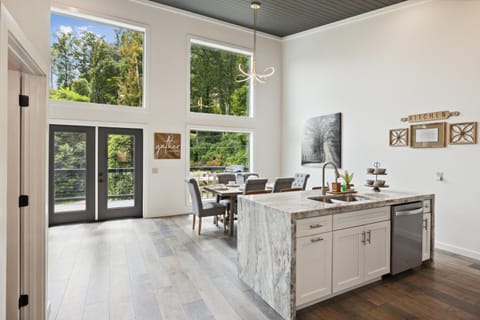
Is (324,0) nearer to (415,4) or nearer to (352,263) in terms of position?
(415,4)

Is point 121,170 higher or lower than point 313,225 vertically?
higher

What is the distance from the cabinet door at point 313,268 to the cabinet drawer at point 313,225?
44 millimetres

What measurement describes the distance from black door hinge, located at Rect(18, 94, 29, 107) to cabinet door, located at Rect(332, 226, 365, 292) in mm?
2855

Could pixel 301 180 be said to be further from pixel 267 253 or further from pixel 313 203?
pixel 267 253

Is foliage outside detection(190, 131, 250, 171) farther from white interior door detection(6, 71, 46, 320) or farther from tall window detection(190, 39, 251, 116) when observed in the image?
white interior door detection(6, 71, 46, 320)

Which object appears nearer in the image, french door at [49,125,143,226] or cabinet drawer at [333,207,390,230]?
cabinet drawer at [333,207,390,230]

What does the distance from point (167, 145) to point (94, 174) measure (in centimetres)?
163

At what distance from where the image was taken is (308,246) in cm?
237

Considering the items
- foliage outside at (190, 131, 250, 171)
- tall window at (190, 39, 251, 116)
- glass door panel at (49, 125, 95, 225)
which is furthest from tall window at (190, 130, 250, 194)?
glass door panel at (49, 125, 95, 225)

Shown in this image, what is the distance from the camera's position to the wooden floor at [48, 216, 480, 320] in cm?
243

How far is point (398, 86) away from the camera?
485 cm

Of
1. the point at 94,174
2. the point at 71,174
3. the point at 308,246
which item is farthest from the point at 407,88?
the point at 71,174

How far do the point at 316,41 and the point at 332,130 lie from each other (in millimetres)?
2318

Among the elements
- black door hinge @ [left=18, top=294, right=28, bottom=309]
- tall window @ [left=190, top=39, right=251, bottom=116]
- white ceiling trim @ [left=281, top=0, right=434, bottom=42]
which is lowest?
black door hinge @ [left=18, top=294, right=28, bottom=309]
